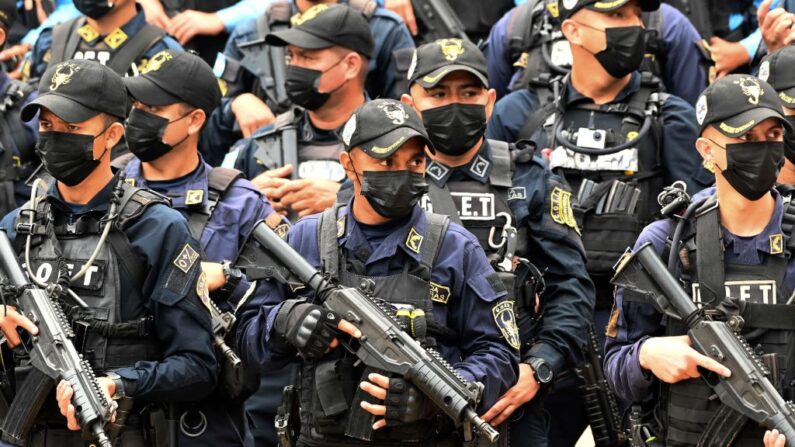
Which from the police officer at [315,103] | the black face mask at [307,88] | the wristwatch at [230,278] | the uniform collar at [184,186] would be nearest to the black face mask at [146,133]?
the uniform collar at [184,186]

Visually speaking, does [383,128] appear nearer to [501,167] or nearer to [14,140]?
[501,167]

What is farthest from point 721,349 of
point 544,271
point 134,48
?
point 134,48

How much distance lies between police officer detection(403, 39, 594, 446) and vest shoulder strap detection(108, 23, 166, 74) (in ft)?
9.01

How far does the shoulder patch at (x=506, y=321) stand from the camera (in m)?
7.54

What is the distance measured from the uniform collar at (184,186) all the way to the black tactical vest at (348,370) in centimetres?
144

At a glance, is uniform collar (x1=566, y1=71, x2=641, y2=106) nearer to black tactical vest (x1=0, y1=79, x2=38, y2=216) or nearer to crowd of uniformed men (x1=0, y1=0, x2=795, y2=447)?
crowd of uniformed men (x1=0, y1=0, x2=795, y2=447)

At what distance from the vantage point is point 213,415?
8266 mm

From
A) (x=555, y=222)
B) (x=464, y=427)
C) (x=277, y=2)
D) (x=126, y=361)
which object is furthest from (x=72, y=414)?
(x=277, y=2)

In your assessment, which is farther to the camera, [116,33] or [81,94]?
[116,33]

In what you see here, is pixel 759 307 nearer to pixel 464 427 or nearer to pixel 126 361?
pixel 464 427

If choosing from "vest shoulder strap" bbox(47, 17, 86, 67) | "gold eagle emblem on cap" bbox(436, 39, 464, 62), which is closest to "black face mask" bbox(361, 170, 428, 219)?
"gold eagle emblem on cap" bbox(436, 39, 464, 62)

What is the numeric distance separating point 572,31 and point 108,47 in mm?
3098

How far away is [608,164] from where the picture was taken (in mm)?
9594

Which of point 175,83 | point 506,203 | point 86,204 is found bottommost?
point 506,203
